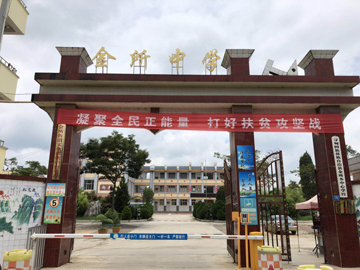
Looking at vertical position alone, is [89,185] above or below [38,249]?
above

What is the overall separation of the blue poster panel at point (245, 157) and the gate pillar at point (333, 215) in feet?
7.32

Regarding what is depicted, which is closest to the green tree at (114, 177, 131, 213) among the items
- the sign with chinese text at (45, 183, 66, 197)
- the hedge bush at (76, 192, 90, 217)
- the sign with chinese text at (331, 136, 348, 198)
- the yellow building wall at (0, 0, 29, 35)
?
the hedge bush at (76, 192, 90, 217)

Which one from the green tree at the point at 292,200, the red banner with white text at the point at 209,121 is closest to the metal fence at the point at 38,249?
the red banner with white text at the point at 209,121

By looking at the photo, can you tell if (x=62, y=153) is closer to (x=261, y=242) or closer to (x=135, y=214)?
(x=261, y=242)

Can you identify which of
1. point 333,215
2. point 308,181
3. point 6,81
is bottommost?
point 333,215

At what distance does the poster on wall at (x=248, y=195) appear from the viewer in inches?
288

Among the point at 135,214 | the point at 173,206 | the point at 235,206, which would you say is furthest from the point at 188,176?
the point at 235,206

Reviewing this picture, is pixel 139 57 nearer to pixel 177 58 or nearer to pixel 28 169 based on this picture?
pixel 177 58

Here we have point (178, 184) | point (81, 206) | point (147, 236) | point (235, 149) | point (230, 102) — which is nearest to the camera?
point (147, 236)

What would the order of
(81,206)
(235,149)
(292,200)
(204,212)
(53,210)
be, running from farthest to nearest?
1. (204,212)
2. (81,206)
3. (292,200)
4. (235,149)
5. (53,210)

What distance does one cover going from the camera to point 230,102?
26.4 ft

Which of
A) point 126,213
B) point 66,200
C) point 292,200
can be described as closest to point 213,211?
point 292,200

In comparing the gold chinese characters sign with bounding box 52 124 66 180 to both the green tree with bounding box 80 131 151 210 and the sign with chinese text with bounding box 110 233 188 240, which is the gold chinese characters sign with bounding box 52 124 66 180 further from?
the green tree with bounding box 80 131 151 210

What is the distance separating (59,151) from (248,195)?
553 cm
